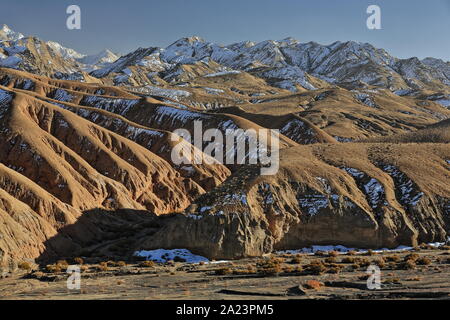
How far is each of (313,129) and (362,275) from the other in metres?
94.9

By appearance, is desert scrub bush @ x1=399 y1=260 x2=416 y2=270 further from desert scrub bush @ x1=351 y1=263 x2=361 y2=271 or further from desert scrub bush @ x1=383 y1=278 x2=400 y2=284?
desert scrub bush @ x1=383 y1=278 x2=400 y2=284

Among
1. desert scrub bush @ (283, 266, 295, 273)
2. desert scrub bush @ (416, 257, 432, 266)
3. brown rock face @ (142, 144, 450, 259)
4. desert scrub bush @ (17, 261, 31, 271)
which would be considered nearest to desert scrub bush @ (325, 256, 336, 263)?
desert scrub bush @ (283, 266, 295, 273)

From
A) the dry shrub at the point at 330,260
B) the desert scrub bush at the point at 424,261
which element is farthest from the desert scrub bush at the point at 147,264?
the desert scrub bush at the point at 424,261

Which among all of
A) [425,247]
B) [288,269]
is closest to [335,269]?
[288,269]

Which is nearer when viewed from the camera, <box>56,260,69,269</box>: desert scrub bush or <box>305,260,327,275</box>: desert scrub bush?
<box>305,260,327,275</box>: desert scrub bush

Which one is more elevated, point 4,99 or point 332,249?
point 4,99

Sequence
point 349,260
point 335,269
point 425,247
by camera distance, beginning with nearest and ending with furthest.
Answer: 1. point 335,269
2. point 349,260
3. point 425,247

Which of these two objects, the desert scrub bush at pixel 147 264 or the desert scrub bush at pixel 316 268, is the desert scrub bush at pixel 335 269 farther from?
the desert scrub bush at pixel 147 264

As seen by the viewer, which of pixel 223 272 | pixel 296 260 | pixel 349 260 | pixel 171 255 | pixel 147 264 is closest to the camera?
pixel 223 272

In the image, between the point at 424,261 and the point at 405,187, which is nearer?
the point at 424,261

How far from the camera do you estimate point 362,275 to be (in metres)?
35.1

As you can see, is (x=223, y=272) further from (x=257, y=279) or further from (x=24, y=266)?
(x=24, y=266)

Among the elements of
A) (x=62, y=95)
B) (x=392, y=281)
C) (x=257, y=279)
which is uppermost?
(x=62, y=95)
